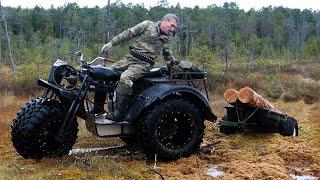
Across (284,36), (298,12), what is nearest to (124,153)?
(284,36)

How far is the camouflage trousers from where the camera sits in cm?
664

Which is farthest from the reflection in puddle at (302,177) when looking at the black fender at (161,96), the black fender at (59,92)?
the black fender at (59,92)

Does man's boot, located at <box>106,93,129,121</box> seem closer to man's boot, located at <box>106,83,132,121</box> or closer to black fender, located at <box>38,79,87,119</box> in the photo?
man's boot, located at <box>106,83,132,121</box>

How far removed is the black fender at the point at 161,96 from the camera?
6.59 meters

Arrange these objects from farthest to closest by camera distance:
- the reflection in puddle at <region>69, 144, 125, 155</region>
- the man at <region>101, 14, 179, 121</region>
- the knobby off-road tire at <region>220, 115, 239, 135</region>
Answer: the knobby off-road tire at <region>220, 115, 239, 135</region>, the reflection in puddle at <region>69, 144, 125, 155</region>, the man at <region>101, 14, 179, 121</region>

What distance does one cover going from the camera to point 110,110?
723cm

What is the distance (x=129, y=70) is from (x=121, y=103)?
0.49m

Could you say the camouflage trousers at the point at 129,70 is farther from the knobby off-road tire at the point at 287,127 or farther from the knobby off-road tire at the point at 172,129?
Result: the knobby off-road tire at the point at 287,127

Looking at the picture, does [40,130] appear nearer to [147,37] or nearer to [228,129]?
[147,37]

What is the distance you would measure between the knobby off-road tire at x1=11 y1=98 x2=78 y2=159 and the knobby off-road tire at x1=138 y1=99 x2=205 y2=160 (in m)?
1.05

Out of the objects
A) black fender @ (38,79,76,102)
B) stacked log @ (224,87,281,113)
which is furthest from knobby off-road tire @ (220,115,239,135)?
black fender @ (38,79,76,102)

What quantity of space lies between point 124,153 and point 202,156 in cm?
118

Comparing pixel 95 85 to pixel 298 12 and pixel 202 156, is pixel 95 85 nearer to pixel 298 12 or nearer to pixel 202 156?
pixel 202 156

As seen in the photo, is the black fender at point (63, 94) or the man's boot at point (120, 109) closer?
the black fender at point (63, 94)
